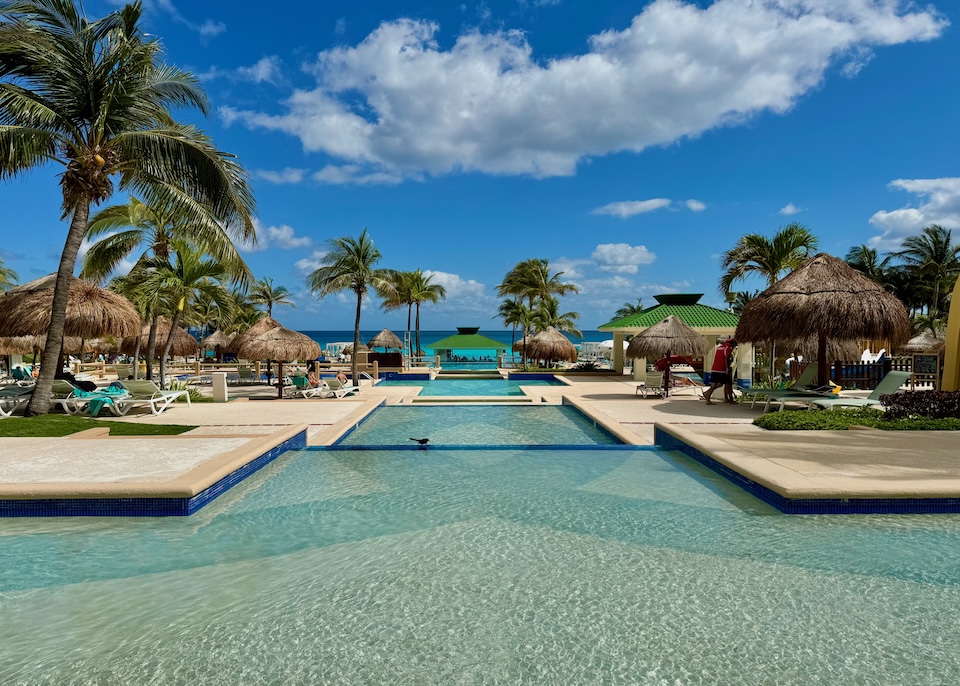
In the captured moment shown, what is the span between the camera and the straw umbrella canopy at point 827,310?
11477 mm

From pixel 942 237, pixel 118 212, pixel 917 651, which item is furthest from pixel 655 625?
pixel 942 237

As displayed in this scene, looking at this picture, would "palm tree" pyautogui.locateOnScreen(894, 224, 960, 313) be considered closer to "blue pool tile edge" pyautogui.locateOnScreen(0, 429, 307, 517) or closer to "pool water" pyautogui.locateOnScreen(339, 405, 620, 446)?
"pool water" pyautogui.locateOnScreen(339, 405, 620, 446)

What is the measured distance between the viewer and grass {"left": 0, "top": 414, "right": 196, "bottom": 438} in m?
8.41

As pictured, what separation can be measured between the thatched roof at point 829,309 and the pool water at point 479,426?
4548mm

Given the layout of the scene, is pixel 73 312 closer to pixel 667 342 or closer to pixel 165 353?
pixel 165 353

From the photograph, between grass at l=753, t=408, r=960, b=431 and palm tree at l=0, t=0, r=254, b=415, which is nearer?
grass at l=753, t=408, r=960, b=431

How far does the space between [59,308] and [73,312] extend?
11.1 ft

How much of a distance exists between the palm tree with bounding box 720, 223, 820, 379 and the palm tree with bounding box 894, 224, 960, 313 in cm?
2297

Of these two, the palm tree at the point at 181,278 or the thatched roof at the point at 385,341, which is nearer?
the palm tree at the point at 181,278

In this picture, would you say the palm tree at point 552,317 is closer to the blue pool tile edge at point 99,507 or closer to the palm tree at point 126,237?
the palm tree at point 126,237

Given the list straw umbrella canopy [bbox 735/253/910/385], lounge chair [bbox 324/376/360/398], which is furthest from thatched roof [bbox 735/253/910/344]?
lounge chair [bbox 324/376/360/398]

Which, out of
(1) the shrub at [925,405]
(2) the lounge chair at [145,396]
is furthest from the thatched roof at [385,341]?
(1) the shrub at [925,405]

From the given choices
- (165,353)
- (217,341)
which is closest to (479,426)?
(165,353)

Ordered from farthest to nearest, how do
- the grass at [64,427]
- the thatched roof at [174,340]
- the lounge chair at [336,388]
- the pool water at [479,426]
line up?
the thatched roof at [174,340], the lounge chair at [336,388], the pool water at [479,426], the grass at [64,427]
